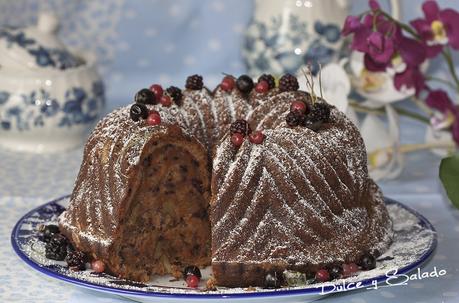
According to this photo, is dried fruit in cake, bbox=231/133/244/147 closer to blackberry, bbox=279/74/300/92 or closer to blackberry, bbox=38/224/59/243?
blackberry, bbox=279/74/300/92

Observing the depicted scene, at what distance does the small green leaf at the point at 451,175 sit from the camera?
2.53 metres

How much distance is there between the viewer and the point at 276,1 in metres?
3.62

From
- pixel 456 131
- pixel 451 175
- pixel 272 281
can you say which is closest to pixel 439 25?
pixel 456 131

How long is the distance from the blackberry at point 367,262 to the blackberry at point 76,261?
2.11 ft

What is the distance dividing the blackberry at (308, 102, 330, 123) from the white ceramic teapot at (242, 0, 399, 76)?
1204mm

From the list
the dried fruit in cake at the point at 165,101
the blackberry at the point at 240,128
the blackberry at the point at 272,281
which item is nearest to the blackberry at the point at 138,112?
the dried fruit in cake at the point at 165,101

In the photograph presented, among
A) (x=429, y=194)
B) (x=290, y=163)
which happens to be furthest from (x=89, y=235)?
(x=429, y=194)

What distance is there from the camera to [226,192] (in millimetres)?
2225

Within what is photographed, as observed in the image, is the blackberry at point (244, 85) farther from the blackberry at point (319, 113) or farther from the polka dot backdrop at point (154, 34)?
the polka dot backdrop at point (154, 34)

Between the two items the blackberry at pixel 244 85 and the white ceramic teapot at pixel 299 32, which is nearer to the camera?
the blackberry at pixel 244 85

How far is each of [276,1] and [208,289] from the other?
5.59ft

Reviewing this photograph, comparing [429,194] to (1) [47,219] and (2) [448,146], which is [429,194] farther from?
(1) [47,219]

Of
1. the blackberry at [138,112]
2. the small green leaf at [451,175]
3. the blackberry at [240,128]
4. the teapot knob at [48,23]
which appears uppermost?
the teapot knob at [48,23]

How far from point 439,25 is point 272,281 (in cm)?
122
